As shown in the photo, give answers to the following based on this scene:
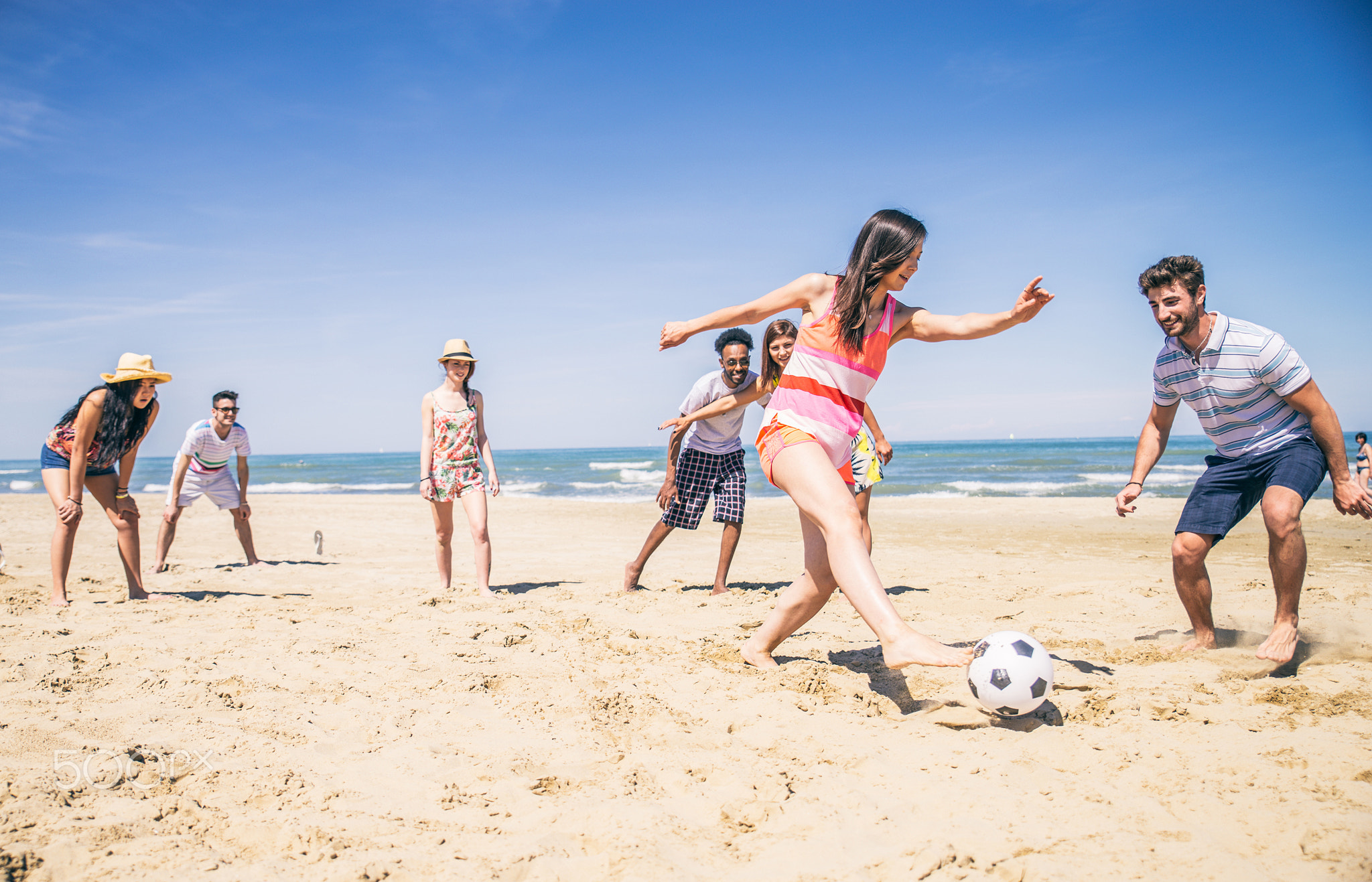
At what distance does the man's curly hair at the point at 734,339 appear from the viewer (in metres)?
5.55

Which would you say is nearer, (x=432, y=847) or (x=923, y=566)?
(x=432, y=847)

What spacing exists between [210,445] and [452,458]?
10.3 ft

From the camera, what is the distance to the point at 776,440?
3.09 meters

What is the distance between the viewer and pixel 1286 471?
3.53 m

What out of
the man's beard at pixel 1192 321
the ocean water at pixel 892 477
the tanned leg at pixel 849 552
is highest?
the man's beard at pixel 1192 321

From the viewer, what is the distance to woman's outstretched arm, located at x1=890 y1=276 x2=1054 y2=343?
2945mm

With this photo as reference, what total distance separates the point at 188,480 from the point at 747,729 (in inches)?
273

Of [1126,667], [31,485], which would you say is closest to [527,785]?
[1126,667]

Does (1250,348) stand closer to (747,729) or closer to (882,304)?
(882,304)

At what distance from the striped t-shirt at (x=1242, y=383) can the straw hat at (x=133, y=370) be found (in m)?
6.46

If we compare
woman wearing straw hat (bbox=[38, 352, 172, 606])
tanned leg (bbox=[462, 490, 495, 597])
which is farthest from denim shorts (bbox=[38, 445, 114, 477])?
tanned leg (bbox=[462, 490, 495, 597])

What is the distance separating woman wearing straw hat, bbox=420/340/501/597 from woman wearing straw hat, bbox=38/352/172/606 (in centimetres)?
189

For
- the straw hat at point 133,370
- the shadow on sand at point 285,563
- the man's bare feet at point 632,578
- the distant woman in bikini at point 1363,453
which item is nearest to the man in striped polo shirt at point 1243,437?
the man's bare feet at point 632,578

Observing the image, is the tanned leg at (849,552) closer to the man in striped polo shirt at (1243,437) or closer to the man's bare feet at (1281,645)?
the man in striped polo shirt at (1243,437)
